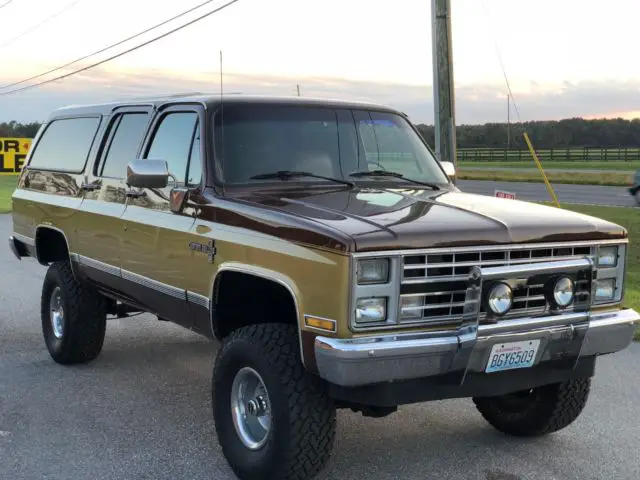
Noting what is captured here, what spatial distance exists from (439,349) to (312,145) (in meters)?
1.91

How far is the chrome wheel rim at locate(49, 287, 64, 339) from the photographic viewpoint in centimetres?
693

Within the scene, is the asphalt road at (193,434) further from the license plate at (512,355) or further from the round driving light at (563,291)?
the round driving light at (563,291)

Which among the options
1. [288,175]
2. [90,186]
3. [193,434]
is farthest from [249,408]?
[90,186]

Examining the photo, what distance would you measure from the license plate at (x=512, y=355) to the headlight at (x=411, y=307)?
0.41 meters

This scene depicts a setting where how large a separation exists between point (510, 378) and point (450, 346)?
54 cm

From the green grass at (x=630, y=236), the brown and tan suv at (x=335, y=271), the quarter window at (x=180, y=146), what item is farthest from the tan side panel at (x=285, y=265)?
the green grass at (x=630, y=236)

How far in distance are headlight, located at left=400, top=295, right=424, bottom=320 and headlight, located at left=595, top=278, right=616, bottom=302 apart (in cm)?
113

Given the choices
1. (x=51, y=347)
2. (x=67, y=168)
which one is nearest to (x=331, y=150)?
(x=67, y=168)

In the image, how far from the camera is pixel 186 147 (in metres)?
5.26

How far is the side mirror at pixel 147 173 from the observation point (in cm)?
491

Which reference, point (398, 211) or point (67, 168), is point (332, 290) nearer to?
point (398, 211)

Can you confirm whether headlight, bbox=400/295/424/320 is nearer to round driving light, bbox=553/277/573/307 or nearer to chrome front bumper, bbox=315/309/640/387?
chrome front bumper, bbox=315/309/640/387

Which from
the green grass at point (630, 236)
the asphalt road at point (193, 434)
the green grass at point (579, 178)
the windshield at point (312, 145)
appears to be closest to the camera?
the asphalt road at point (193, 434)

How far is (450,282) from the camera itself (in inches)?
155
